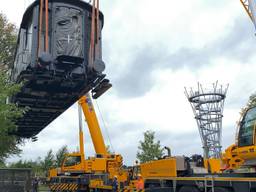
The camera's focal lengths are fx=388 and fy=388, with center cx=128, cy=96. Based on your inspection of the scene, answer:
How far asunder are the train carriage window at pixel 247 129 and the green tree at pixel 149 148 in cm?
2934

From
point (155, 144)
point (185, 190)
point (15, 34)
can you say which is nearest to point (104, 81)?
point (185, 190)

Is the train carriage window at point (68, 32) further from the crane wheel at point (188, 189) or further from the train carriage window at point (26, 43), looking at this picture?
the crane wheel at point (188, 189)

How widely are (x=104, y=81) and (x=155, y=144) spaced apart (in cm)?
2477

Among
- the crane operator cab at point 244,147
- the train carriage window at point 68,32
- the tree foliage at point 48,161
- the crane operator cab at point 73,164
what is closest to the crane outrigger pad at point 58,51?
the train carriage window at point 68,32

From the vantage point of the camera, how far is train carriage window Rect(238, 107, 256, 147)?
447 inches

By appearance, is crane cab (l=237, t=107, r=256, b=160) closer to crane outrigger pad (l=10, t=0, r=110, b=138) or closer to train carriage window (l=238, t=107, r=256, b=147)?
train carriage window (l=238, t=107, r=256, b=147)

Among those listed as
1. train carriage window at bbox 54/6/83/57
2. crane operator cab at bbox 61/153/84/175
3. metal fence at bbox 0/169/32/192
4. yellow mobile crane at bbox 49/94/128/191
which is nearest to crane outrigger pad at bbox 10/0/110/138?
train carriage window at bbox 54/6/83/57

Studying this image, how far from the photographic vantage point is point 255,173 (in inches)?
449

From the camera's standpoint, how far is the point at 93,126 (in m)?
25.3

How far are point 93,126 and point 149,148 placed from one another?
55.8ft

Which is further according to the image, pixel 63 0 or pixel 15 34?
pixel 15 34

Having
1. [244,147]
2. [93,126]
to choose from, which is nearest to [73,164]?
[93,126]

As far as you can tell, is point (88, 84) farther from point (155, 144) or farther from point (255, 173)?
point (155, 144)

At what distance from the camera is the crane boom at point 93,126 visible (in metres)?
25.4
